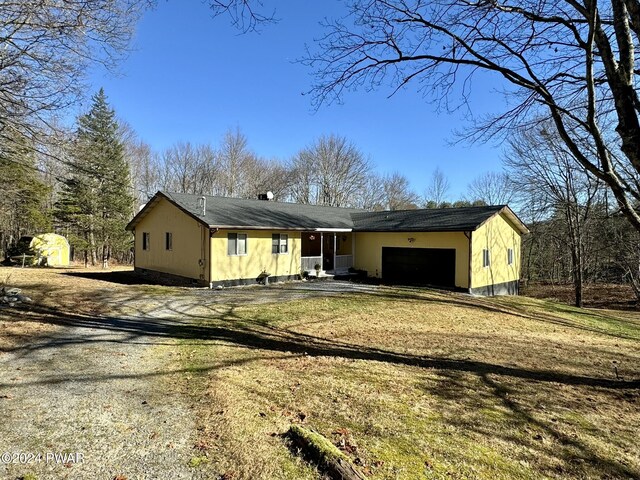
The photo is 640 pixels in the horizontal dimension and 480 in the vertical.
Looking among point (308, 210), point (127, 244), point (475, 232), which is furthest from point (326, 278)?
point (127, 244)

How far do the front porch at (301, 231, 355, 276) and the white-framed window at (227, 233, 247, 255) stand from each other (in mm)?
3632

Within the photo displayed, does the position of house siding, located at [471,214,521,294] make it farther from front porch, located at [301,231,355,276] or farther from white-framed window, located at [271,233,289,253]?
white-framed window, located at [271,233,289,253]

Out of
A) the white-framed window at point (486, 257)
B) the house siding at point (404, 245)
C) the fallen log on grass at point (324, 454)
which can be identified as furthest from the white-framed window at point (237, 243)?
the fallen log on grass at point (324, 454)

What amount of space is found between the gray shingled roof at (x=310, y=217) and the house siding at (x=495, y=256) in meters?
0.64

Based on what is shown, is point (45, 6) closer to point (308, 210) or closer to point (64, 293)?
point (64, 293)

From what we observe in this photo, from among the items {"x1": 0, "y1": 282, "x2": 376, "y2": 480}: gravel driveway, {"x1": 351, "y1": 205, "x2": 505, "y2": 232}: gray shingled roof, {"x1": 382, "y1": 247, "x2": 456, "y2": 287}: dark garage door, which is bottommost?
{"x1": 0, "y1": 282, "x2": 376, "y2": 480}: gravel driveway

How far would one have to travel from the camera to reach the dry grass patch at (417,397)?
3.29 metres

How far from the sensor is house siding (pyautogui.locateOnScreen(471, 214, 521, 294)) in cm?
1688

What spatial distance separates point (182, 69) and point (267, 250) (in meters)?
8.71

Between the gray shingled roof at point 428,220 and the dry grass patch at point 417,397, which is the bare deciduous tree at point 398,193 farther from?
the dry grass patch at point 417,397

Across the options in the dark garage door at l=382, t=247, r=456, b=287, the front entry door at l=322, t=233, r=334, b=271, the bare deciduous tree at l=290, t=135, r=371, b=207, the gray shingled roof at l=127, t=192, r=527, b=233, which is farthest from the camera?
the bare deciduous tree at l=290, t=135, r=371, b=207

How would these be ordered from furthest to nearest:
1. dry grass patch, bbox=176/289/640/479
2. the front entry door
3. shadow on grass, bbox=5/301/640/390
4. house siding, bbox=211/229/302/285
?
the front entry door → house siding, bbox=211/229/302/285 → shadow on grass, bbox=5/301/640/390 → dry grass patch, bbox=176/289/640/479

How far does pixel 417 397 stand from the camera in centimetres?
470

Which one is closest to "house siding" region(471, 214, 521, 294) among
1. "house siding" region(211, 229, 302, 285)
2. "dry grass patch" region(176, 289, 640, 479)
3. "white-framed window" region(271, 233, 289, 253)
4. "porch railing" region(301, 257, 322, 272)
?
"dry grass patch" region(176, 289, 640, 479)
